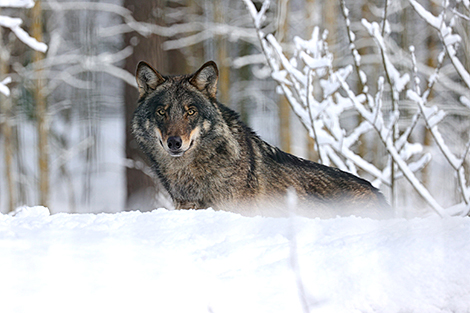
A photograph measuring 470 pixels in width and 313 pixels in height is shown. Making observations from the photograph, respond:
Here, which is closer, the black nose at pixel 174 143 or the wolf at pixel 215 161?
the black nose at pixel 174 143

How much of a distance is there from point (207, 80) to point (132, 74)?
525 cm

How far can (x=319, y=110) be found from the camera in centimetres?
505

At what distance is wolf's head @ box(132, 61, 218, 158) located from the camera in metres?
3.90

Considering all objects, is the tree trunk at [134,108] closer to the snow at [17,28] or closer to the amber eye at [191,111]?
the snow at [17,28]

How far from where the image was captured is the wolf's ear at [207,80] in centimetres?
426

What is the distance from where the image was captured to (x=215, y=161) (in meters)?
4.03

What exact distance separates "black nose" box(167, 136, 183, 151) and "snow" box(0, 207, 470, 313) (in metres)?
1.94

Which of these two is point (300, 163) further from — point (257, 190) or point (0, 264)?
point (0, 264)

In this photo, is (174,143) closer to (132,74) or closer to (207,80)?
(207,80)

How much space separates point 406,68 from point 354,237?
11087mm

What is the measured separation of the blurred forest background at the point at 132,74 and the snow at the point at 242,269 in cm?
652

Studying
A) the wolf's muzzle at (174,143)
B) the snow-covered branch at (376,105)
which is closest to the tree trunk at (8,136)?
the snow-covered branch at (376,105)

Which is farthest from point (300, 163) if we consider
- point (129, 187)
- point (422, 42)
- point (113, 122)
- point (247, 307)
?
point (422, 42)

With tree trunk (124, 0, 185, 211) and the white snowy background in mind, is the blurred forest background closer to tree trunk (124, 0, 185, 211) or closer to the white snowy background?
tree trunk (124, 0, 185, 211)
